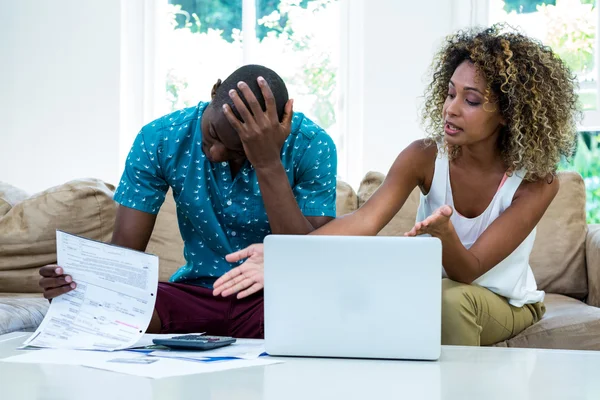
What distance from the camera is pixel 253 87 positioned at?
162 cm

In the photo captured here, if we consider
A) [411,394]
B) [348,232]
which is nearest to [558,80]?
[348,232]

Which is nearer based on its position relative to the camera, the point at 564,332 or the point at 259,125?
the point at 259,125

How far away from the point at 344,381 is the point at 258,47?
3113 millimetres

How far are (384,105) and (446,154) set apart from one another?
5.82 feet

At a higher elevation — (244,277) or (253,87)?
(253,87)

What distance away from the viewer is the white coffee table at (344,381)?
0.93 meters

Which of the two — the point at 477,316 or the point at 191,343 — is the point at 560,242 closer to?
the point at 477,316

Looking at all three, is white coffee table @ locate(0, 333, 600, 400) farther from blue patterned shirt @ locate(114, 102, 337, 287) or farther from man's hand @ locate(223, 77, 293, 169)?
blue patterned shirt @ locate(114, 102, 337, 287)

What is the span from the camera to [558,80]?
1939 millimetres

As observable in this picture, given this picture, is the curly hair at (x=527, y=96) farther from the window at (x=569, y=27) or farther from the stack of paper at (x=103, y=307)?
the window at (x=569, y=27)

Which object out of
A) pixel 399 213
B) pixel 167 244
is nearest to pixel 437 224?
pixel 399 213

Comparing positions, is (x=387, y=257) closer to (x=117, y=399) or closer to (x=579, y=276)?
(x=117, y=399)

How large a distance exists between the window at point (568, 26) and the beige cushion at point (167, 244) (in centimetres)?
206

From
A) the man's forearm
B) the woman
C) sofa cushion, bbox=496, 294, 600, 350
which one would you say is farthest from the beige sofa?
the man's forearm
